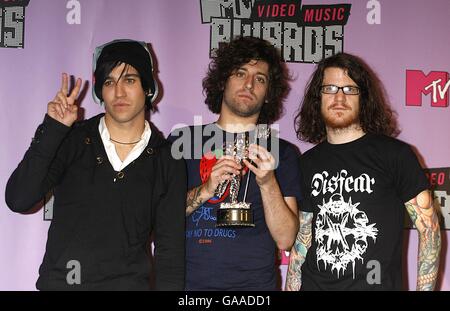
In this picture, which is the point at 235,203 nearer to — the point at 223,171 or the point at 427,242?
the point at 223,171

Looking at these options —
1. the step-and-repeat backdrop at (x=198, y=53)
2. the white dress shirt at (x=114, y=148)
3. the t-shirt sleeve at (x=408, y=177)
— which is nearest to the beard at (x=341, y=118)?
the t-shirt sleeve at (x=408, y=177)

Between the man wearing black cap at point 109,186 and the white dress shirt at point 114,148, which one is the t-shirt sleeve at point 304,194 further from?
the white dress shirt at point 114,148

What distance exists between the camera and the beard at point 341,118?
107 inches

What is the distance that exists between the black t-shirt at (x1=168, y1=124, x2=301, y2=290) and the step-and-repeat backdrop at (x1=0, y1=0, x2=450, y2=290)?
1.85 ft

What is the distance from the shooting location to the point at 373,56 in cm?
353

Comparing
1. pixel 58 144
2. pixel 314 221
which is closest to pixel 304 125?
pixel 314 221

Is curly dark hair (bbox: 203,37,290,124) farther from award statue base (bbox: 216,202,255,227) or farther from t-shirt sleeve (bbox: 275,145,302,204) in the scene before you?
award statue base (bbox: 216,202,255,227)

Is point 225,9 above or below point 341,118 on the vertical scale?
above

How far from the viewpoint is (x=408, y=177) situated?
255 centimetres

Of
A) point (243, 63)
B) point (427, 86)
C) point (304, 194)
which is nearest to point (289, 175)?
point (304, 194)

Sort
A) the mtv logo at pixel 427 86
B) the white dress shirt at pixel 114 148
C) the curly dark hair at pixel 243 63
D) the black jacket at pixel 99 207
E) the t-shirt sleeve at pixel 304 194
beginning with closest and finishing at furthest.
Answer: the black jacket at pixel 99 207 → the white dress shirt at pixel 114 148 → the t-shirt sleeve at pixel 304 194 → the curly dark hair at pixel 243 63 → the mtv logo at pixel 427 86

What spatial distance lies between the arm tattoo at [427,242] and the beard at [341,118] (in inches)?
18.1

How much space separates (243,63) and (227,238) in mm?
924

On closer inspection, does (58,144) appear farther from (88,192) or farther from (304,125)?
(304,125)
